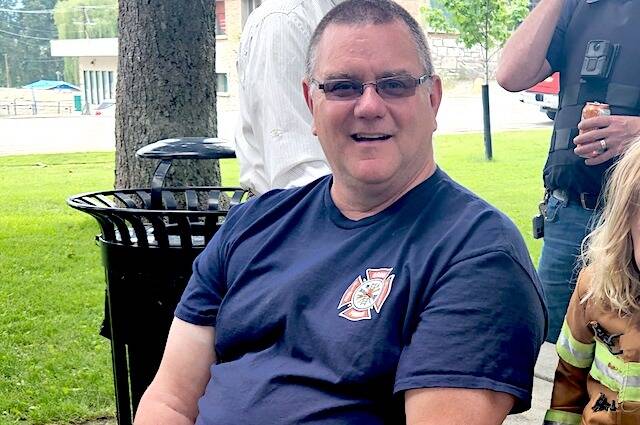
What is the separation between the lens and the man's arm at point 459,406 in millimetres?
1629

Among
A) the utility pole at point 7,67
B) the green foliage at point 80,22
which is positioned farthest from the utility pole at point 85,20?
the utility pole at point 7,67

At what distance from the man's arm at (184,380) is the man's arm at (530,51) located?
4.69 feet

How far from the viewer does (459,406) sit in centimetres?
163

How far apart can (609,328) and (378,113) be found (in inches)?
27.1

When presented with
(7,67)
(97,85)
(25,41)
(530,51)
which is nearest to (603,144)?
(530,51)

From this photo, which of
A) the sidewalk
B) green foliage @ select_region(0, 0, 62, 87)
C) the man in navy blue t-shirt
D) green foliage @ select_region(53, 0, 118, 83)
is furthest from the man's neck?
green foliage @ select_region(0, 0, 62, 87)

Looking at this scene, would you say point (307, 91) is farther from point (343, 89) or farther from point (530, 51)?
point (530, 51)

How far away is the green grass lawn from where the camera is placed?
4527mm

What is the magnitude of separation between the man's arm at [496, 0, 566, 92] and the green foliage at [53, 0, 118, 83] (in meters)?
72.4

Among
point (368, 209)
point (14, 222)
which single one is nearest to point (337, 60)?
point (368, 209)

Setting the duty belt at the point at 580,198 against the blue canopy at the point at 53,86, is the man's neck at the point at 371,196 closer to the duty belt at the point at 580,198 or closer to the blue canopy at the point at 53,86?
the duty belt at the point at 580,198

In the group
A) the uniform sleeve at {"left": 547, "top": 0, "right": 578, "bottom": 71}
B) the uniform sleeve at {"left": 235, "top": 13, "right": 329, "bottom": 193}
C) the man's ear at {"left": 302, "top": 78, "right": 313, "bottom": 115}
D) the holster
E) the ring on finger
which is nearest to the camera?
the holster

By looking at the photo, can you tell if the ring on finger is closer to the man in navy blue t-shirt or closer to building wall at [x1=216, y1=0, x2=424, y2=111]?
the man in navy blue t-shirt

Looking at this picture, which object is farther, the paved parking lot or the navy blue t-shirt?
the paved parking lot
